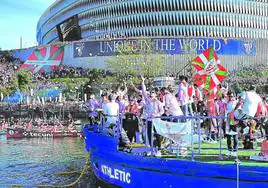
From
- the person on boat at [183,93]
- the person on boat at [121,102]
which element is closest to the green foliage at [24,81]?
the person on boat at [121,102]

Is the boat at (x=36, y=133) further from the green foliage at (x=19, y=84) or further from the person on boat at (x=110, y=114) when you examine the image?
the green foliage at (x=19, y=84)

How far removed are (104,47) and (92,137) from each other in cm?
7487

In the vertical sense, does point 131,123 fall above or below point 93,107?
below

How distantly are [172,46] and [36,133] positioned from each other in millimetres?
49889

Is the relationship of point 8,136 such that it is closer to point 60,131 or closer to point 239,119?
point 60,131

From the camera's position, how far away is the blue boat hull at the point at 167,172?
12.6 meters

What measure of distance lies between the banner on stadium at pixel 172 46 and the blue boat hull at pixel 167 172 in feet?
243

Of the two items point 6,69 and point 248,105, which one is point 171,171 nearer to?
point 248,105

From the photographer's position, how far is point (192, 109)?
66.8ft

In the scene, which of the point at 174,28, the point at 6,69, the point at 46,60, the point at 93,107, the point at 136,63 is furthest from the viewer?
the point at 174,28

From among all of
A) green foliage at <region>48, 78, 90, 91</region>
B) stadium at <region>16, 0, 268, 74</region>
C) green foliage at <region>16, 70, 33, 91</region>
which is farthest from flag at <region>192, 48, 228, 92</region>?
A: stadium at <region>16, 0, 268, 74</region>

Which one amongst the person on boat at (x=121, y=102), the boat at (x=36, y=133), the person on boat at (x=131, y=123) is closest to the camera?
the person on boat at (x=131, y=123)

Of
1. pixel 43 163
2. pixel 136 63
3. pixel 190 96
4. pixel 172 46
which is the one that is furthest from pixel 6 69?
pixel 190 96

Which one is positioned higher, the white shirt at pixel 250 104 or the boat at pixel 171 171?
the white shirt at pixel 250 104
